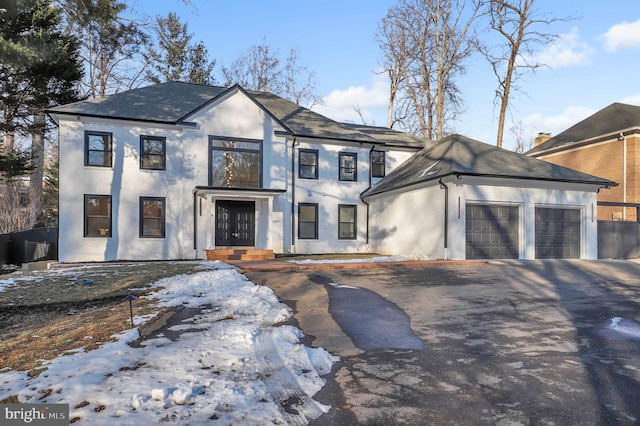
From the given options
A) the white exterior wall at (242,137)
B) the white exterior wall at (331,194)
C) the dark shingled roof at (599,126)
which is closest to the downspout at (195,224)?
the white exterior wall at (242,137)

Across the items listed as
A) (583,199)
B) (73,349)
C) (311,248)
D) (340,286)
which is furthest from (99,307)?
(583,199)

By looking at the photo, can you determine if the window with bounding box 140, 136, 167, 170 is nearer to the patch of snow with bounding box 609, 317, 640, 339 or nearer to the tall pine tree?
the tall pine tree

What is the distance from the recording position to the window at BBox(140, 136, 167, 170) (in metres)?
15.7

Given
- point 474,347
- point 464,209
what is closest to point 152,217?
point 464,209

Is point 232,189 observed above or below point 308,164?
below

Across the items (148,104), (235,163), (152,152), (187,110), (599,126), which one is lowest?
(235,163)

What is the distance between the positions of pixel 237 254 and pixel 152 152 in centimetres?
551

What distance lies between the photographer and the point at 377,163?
19.8m

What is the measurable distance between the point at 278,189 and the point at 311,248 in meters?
3.38

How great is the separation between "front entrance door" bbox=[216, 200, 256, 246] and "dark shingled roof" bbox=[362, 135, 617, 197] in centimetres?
579

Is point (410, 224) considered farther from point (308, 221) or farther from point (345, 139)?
point (345, 139)

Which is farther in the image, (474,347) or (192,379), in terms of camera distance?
(474,347)

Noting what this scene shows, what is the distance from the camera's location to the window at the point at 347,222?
61.7 feet

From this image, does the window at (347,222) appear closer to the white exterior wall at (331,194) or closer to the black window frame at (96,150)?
the white exterior wall at (331,194)
